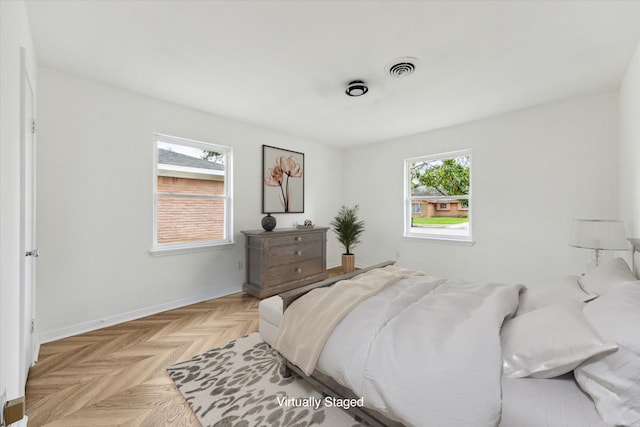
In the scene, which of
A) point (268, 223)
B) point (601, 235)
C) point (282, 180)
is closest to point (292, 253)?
point (268, 223)

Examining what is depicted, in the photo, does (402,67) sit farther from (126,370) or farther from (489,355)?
(126,370)

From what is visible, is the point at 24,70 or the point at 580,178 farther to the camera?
the point at 580,178

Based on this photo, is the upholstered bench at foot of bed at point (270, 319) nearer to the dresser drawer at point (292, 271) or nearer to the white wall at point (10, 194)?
the dresser drawer at point (292, 271)

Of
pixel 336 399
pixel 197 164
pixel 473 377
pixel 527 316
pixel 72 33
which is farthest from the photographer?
pixel 197 164

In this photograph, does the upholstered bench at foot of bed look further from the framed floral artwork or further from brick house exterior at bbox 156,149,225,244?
the framed floral artwork

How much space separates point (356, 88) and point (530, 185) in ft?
8.77

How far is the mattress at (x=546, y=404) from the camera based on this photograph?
909 millimetres

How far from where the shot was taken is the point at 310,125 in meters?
4.06

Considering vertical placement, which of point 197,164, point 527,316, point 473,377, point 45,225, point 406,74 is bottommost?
point 473,377

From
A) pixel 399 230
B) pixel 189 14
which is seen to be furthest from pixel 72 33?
pixel 399 230

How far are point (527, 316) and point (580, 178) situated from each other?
9.50 feet

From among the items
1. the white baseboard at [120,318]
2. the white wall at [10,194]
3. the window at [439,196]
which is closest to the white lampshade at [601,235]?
Result: the window at [439,196]

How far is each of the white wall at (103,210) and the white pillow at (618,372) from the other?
363 cm

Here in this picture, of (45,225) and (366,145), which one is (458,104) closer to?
(366,145)
